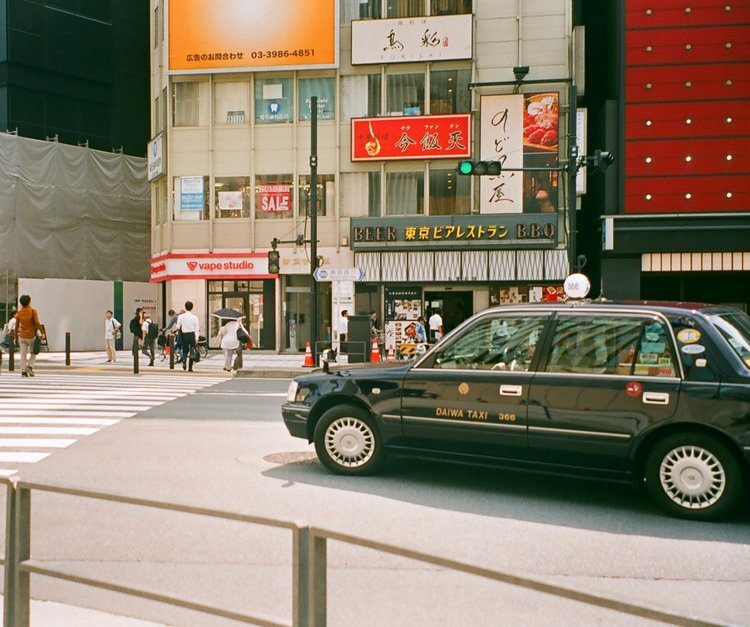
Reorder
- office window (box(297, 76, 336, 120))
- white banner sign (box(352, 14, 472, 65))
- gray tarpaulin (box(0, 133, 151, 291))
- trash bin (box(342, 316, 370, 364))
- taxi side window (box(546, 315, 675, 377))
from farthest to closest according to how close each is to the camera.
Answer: gray tarpaulin (box(0, 133, 151, 291))
office window (box(297, 76, 336, 120))
white banner sign (box(352, 14, 472, 65))
trash bin (box(342, 316, 370, 364))
taxi side window (box(546, 315, 675, 377))

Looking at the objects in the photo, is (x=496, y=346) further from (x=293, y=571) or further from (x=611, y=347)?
(x=293, y=571)

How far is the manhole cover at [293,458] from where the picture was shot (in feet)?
28.1

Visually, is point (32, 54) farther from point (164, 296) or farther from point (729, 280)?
point (729, 280)

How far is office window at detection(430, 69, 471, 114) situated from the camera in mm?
32594

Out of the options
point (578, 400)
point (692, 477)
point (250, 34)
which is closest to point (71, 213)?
point (250, 34)

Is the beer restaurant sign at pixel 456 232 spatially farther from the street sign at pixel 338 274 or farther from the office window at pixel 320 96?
the street sign at pixel 338 274

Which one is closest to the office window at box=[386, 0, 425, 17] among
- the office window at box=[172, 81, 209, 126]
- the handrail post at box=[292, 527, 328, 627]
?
the office window at box=[172, 81, 209, 126]

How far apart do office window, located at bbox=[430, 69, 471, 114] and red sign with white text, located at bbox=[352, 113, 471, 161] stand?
60 cm

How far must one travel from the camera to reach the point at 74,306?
3475 cm

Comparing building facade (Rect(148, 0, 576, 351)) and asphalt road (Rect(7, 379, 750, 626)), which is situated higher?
building facade (Rect(148, 0, 576, 351))

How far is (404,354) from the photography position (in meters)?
24.7

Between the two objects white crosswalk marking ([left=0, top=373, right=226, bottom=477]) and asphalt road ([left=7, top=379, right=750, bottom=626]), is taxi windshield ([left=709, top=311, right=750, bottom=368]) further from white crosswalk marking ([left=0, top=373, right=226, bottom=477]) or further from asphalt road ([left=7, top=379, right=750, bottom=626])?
white crosswalk marking ([left=0, top=373, right=226, bottom=477])

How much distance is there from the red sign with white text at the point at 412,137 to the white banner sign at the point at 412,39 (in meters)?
2.43

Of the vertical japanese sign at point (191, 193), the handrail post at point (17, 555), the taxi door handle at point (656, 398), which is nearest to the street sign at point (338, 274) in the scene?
the vertical japanese sign at point (191, 193)
